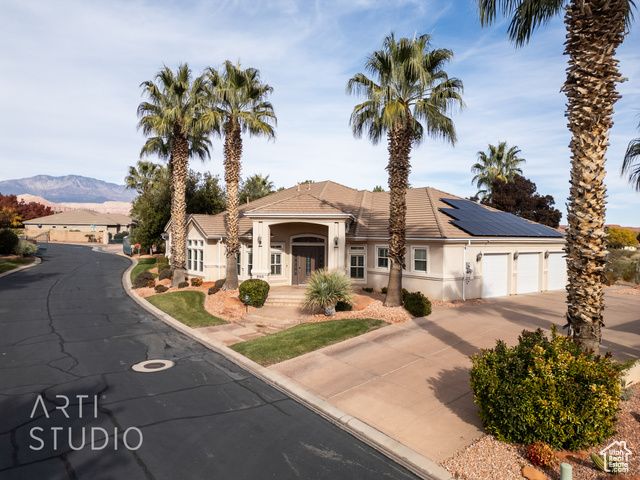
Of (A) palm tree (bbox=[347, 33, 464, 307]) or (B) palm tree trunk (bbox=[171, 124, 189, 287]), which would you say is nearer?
(A) palm tree (bbox=[347, 33, 464, 307])

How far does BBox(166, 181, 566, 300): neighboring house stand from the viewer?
63.4ft

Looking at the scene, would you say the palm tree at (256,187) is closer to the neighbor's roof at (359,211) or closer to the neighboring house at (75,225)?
the neighbor's roof at (359,211)

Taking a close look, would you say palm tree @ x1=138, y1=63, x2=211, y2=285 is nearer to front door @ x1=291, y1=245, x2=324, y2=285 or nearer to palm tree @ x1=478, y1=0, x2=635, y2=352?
front door @ x1=291, y1=245, x2=324, y2=285

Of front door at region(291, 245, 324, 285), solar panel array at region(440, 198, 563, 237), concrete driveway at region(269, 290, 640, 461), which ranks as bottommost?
concrete driveway at region(269, 290, 640, 461)

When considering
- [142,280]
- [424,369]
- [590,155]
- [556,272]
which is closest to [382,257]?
[556,272]

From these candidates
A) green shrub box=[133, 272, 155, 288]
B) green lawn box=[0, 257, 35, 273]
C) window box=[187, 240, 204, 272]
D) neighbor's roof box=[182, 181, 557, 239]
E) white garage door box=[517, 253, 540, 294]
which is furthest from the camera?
green lawn box=[0, 257, 35, 273]

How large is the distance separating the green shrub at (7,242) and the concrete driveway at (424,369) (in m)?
39.1

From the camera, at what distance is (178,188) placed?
23844mm

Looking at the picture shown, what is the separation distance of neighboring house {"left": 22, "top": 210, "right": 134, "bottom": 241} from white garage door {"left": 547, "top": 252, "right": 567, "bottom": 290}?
71.3 meters

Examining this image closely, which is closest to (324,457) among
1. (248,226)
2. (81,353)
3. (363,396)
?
(363,396)

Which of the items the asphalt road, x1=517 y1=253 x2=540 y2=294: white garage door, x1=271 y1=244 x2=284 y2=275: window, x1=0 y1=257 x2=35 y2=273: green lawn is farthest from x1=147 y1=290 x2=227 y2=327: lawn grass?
x1=0 y1=257 x2=35 y2=273: green lawn

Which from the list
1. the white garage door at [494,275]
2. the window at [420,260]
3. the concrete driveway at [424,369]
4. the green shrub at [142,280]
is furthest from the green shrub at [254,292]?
the white garage door at [494,275]

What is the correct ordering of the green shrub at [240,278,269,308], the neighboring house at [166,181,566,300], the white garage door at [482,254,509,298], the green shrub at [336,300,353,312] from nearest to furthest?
the green shrub at [336,300,353,312], the green shrub at [240,278,269,308], the neighboring house at [166,181,566,300], the white garage door at [482,254,509,298]

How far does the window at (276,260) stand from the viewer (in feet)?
76.5
